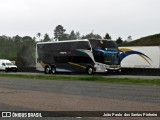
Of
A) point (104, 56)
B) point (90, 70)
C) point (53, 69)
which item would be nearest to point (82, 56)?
point (90, 70)

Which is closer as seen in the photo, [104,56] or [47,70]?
[104,56]

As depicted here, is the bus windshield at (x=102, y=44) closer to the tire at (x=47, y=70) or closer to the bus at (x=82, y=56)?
the bus at (x=82, y=56)

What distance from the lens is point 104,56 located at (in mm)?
38656

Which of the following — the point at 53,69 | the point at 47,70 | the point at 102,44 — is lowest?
the point at 47,70

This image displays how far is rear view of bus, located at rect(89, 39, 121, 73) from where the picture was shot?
127 feet

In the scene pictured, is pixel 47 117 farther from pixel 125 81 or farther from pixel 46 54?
pixel 46 54

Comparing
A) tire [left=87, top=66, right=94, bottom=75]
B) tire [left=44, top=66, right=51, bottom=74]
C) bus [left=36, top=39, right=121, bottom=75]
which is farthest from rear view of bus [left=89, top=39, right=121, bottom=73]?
tire [left=44, top=66, right=51, bottom=74]

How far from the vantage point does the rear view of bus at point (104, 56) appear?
38.6 metres

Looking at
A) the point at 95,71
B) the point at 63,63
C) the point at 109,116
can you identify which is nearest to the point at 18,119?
the point at 109,116

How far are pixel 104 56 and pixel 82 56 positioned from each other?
263 cm

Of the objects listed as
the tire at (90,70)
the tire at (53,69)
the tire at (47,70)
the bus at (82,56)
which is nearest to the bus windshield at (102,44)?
the bus at (82,56)

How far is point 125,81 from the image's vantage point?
27.8 meters

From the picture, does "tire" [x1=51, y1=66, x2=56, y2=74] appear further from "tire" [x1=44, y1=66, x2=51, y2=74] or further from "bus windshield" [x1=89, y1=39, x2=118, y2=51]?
"bus windshield" [x1=89, y1=39, x2=118, y2=51]

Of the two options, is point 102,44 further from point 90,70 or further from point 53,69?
point 53,69
